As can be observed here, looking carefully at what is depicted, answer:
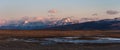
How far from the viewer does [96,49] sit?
44.4m

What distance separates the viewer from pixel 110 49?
4481cm

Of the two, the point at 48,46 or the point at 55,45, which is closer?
the point at 48,46

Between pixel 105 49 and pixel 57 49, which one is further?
pixel 105 49

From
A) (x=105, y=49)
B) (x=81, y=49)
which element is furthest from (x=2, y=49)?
(x=105, y=49)

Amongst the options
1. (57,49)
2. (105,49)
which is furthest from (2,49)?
(105,49)

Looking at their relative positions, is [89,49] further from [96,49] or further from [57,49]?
[57,49]

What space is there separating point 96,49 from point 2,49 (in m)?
11.7

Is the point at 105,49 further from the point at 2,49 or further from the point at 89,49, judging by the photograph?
the point at 2,49

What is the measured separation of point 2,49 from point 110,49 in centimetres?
1361

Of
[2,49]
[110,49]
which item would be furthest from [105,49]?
[2,49]

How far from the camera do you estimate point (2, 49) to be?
→ 41.4m

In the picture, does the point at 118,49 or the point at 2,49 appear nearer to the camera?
the point at 2,49

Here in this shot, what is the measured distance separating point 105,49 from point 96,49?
1268 millimetres

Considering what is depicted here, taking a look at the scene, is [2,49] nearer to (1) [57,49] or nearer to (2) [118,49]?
(1) [57,49]
